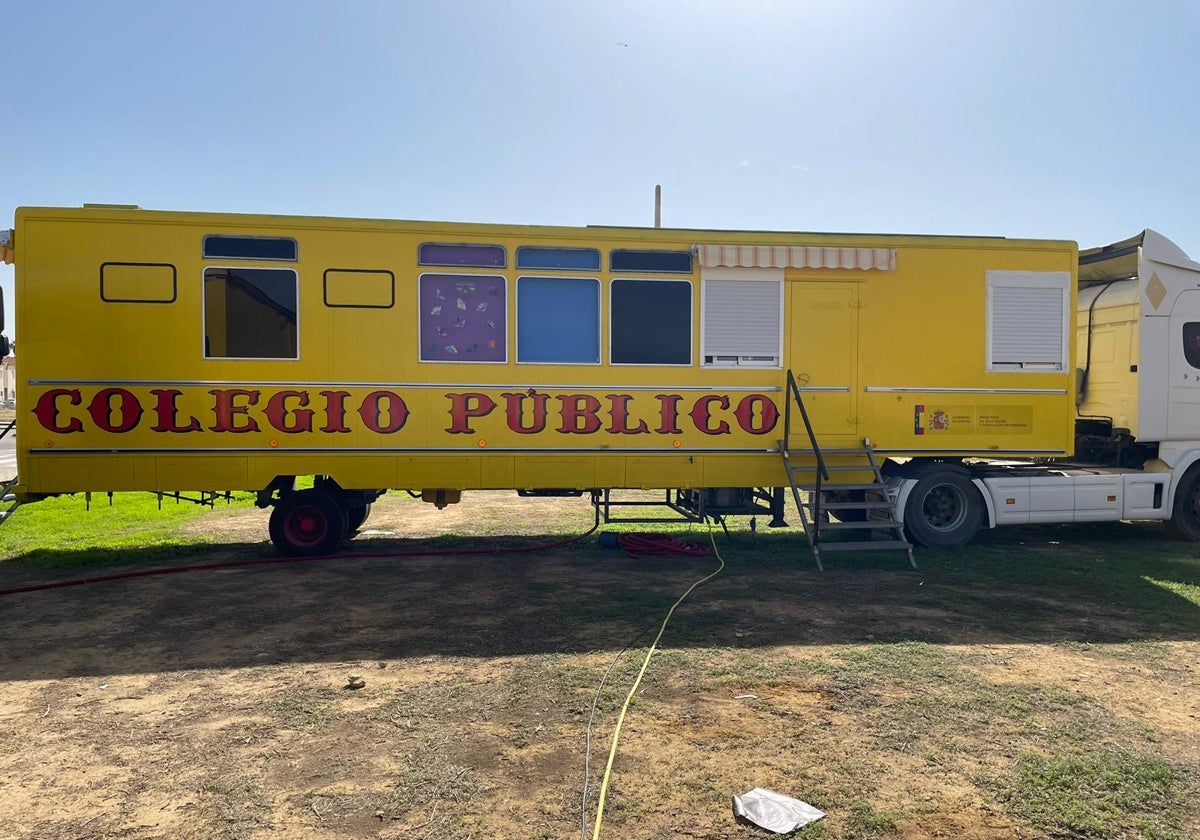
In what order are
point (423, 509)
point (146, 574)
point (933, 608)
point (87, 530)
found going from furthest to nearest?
Result: point (423, 509) → point (87, 530) → point (146, 574) → point (933, 608)

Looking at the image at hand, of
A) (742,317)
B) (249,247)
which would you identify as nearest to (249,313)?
(249,247)

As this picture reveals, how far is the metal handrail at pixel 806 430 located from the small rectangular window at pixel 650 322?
3.95 ft

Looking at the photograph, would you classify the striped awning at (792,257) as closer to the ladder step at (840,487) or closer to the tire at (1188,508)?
the ladder step at (840,487)

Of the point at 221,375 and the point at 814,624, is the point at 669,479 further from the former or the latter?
the point at 221,375

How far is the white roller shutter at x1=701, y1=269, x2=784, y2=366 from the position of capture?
342 inches

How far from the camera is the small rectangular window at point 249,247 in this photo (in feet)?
26.7

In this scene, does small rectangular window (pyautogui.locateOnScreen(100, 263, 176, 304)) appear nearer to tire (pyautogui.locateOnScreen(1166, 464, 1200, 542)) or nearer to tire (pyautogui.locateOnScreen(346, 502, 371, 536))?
tire (pyautogui.locateOnScreen(346, 502, 371, 536))

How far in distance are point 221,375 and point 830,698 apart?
6847 mm

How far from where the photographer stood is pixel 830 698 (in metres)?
4.64

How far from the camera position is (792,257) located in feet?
28.5

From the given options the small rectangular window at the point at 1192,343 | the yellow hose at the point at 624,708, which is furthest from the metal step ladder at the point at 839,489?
the small rectangular window at the point at 1192,343

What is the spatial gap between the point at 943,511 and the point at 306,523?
7561 mm

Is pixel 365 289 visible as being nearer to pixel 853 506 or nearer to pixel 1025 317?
pixel 853 506

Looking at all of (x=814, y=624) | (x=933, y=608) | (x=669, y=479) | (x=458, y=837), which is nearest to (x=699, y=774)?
(x=458, y=837)
